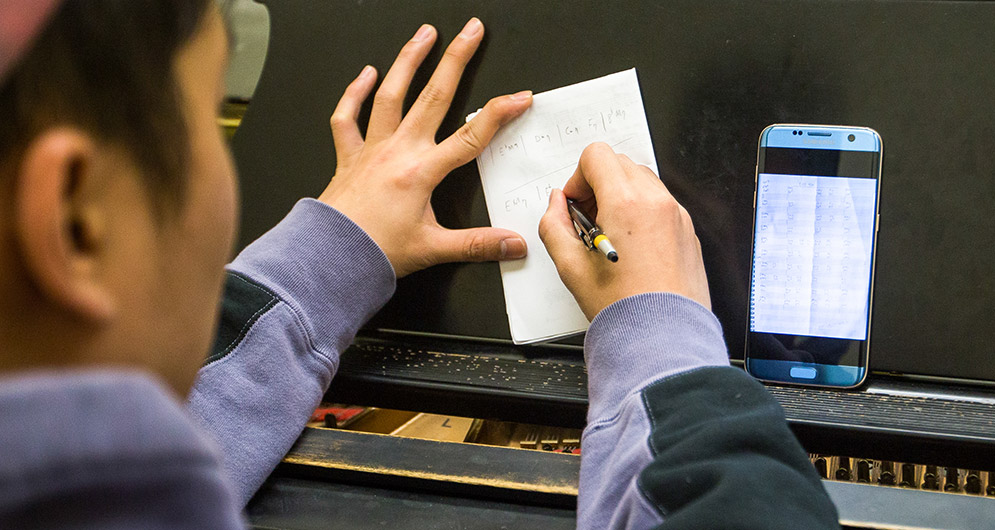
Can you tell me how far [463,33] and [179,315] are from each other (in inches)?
19.2

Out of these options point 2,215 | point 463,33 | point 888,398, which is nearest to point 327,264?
point 463,33

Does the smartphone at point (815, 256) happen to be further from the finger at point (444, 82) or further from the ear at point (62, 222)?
the ear at point (62, 222)

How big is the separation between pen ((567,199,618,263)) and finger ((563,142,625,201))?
0.02 metres

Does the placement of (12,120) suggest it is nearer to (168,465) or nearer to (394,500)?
(168,465)

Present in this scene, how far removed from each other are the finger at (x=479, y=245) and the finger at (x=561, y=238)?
42 millimetres

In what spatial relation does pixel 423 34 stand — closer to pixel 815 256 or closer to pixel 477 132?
pixel 477 132

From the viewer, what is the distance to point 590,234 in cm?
60

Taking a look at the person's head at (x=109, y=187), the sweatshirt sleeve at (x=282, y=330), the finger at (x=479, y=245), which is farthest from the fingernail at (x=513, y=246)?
the person's head at (x=109, y=187)

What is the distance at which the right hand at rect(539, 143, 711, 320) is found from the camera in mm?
584

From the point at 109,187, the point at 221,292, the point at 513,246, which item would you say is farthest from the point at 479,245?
the point at 109,187

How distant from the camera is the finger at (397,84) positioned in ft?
2.38

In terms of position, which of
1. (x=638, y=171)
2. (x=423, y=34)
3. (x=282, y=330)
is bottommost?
(x=282, y=330)

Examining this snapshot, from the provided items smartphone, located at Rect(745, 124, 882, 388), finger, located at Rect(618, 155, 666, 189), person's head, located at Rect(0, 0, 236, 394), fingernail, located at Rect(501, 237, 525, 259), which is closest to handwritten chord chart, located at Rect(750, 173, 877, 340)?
smartphone, located at Rect(745, 124, 882, 388)

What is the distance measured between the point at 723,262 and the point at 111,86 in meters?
0.54
